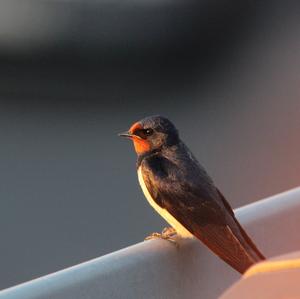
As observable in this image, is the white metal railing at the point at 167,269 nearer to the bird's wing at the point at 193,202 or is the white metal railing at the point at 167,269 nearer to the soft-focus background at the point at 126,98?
the bird's wing at the point at 193,202

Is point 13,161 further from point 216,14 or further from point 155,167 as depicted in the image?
point 155,167

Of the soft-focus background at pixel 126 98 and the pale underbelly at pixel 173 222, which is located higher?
the soft-focus background at pixel 126 98

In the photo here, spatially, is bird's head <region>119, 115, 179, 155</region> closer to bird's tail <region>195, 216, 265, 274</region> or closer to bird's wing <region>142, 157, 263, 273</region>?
bird's wing <region>142, 157, 263, 273</region>

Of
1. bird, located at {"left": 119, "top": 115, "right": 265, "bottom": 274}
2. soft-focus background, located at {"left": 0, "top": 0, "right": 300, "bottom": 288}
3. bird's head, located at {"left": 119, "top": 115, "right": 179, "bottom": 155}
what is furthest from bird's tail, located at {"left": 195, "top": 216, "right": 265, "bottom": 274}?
soft-focus background, located at {"left": 0, "top": 0, "right": 300, "bottom": 288}

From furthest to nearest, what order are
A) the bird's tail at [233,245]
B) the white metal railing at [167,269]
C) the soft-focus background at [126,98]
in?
1. the soft-focus background at [126,98]
2. the bird's tail at [233,245]
3. the white metal railing at [167,269]

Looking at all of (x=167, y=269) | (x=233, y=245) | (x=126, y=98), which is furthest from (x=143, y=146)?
(x=126, y=98)

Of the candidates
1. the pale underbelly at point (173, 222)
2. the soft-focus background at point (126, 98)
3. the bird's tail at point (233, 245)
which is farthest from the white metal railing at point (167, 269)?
the soft-focus background at point (126, 98)

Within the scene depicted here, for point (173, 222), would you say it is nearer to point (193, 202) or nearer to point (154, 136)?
point (193, 202)
